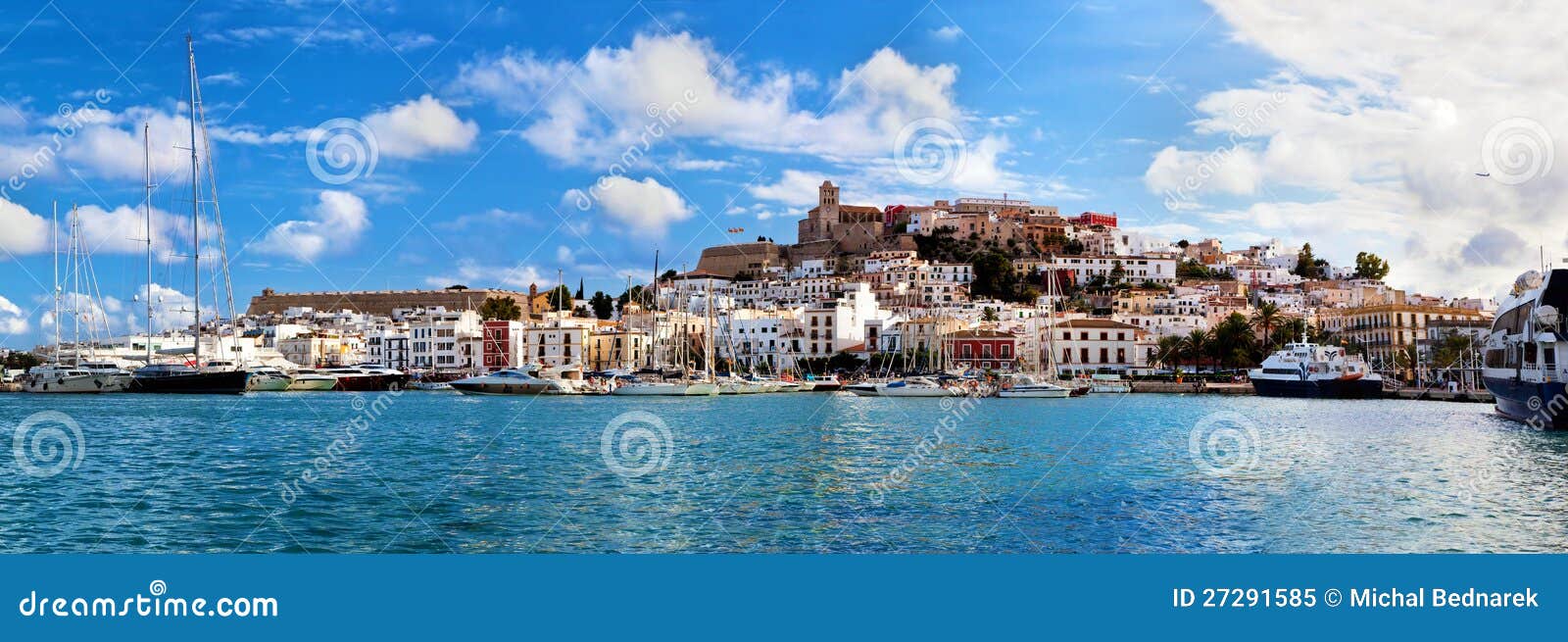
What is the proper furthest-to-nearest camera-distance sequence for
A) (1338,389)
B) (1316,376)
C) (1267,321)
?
(1267,321)
(1316,376)
(1338,389)

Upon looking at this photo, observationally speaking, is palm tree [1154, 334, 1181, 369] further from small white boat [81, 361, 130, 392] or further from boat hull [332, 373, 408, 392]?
small white boat [81, 361, 130, 392]

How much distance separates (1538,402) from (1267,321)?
47003mm

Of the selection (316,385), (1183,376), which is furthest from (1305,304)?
(316,385)

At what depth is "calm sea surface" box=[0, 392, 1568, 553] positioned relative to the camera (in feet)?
40.3

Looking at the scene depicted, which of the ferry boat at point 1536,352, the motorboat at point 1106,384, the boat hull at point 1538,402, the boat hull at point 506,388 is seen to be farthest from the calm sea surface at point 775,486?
the motorboat at point 1106,384

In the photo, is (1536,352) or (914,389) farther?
(914,389)

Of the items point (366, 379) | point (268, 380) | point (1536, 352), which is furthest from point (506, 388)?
point (1536, 352)

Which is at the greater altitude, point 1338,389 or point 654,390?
point 654,390

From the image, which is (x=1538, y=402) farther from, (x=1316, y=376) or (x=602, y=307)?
(x=602, y=307)

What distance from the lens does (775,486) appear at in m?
16.7

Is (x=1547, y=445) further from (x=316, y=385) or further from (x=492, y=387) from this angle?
(x=316, y=385)

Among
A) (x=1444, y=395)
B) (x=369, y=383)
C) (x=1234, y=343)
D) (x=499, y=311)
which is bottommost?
(x=1444, y=395)

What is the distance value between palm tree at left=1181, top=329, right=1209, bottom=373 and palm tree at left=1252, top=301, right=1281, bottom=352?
3630mm

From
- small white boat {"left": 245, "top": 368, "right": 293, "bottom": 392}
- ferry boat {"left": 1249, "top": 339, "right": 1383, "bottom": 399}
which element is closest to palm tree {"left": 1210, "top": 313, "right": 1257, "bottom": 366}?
ferry boat {"left": 1249, "top": 339, "right": 1383, "bottom": 399}
